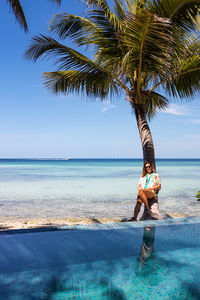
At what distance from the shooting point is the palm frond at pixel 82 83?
600cm

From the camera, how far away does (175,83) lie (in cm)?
607

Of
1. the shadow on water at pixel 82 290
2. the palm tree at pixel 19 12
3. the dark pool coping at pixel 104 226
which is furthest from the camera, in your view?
the dark pool coping at pixel 104 226

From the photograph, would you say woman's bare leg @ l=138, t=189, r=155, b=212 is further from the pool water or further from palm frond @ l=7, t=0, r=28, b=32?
palm frond @ l=7, t=0, r=28, b=32

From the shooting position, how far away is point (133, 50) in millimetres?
5312

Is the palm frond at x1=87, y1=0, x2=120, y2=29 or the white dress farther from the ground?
the palm frond at x1=87, y1=0, x2=120, y2=29

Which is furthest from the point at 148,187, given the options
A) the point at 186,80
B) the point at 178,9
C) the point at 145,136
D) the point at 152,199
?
the point at 178,9

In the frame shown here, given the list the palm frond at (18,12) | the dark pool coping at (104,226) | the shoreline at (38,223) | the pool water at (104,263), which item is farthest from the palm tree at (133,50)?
the shoreline at (38,223)

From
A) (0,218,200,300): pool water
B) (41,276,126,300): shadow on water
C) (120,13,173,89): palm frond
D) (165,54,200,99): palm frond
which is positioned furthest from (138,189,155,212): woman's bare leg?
(41,276,126,300): shadow on water

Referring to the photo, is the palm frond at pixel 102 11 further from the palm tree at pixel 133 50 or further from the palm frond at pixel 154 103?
the palm frond at pixel 154 103

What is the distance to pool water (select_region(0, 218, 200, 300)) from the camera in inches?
109

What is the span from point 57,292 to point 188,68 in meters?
4.90

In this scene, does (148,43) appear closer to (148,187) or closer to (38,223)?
(148,187)

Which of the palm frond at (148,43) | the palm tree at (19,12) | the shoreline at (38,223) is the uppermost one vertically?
the palm tree at (19,12)

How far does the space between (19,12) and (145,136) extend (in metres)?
3.47
